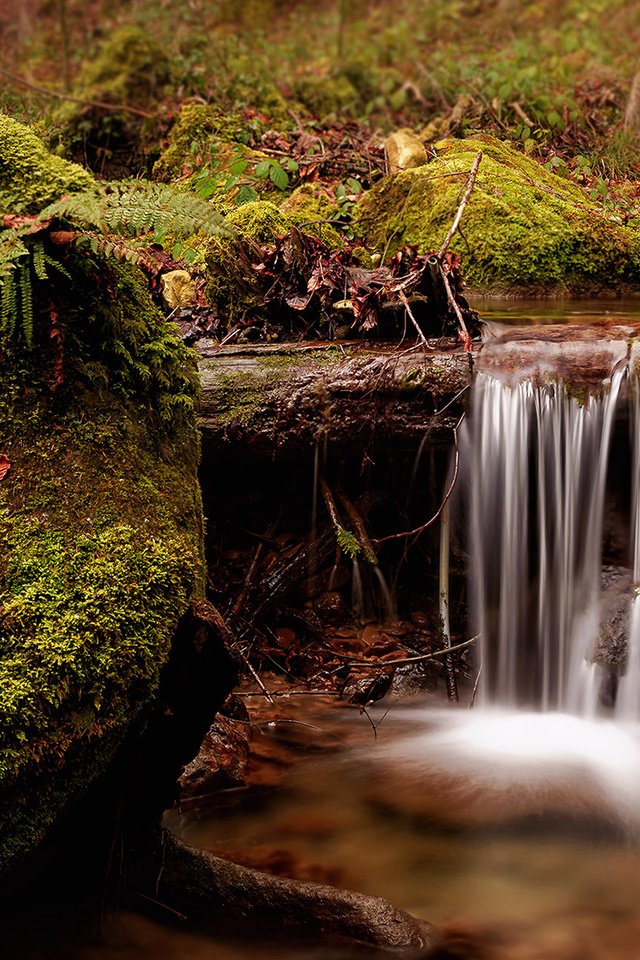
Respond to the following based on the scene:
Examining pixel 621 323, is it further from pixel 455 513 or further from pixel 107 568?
pixel 107 568

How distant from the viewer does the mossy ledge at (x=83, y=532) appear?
7.18 ft

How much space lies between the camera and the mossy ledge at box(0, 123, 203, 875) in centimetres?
219

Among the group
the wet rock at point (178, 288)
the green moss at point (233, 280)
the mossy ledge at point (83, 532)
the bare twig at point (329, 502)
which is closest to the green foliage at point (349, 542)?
the bare twig at point (329, 502)

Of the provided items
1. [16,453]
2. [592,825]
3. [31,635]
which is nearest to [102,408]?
[16,453]

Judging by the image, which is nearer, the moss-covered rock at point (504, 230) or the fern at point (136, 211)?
the fern at point (136, 211)

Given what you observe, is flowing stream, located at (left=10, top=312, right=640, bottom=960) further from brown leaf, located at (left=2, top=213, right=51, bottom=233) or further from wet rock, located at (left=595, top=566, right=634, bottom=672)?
brown leaf, located at (left=2, top=213, right=51, bottom=233)

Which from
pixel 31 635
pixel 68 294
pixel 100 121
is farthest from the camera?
pixel 100 121

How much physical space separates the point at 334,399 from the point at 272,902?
107 inches

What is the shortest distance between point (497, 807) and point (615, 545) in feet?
6.51

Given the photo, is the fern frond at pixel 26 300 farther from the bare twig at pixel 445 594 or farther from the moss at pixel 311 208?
the moss at pixel 311 208

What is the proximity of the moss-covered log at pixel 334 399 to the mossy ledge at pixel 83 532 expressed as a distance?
1.90 m

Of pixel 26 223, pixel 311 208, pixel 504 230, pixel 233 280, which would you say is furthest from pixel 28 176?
pixel 311 208

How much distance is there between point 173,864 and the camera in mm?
2807

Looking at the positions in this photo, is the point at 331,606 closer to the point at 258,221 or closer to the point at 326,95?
the point at 258,221
